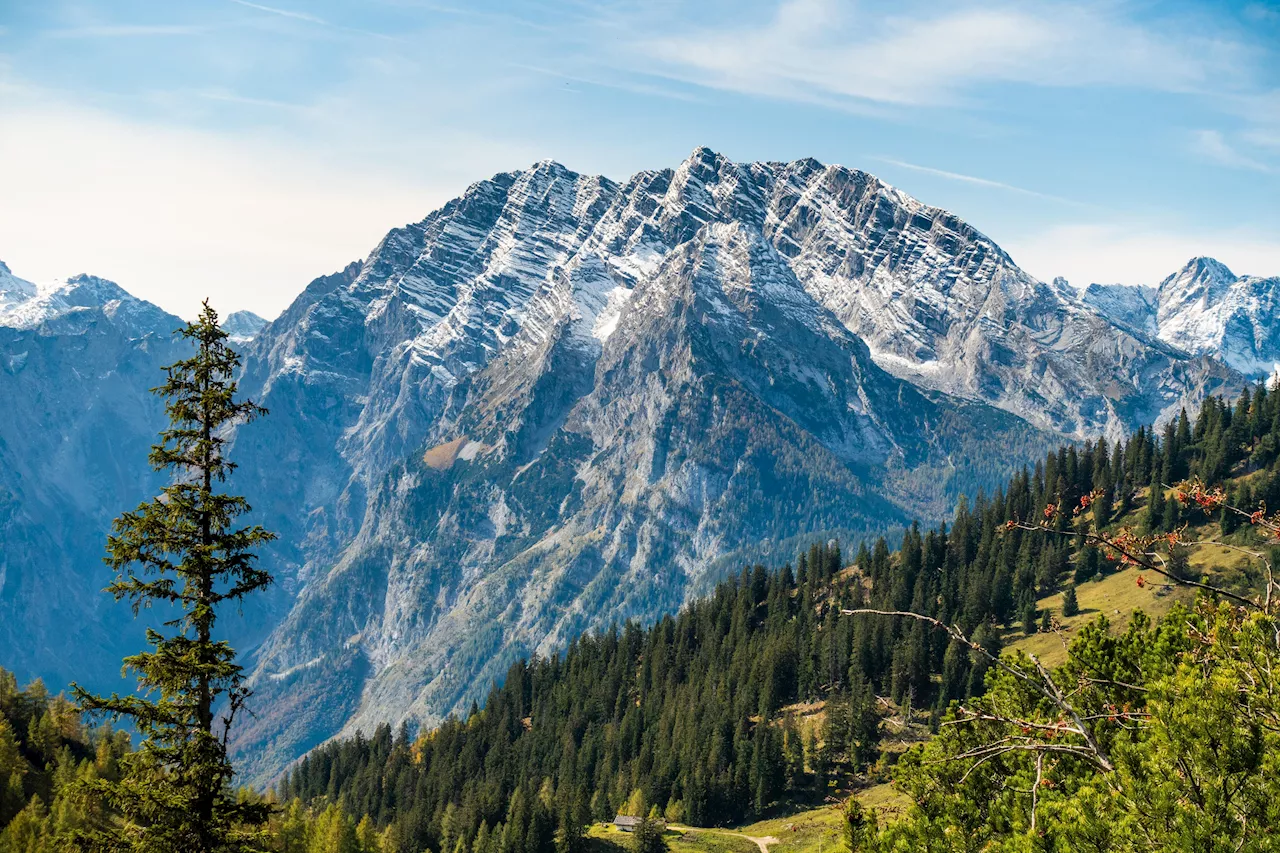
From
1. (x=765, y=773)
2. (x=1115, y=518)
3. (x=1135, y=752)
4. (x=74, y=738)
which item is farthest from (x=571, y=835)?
(x=1115, y=518)

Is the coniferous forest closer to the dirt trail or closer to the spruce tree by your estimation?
the spruce tree

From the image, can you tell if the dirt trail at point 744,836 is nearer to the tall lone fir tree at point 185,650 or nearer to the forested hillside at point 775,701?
the forested hillside at point 775,701

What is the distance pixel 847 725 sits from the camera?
5413 inches

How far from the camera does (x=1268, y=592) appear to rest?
1845 cm

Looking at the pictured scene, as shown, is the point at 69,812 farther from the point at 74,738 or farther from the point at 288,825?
the point at 74,738

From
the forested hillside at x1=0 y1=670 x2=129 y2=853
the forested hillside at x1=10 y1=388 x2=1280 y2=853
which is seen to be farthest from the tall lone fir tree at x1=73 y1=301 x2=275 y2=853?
the forested hillside at x1=10 y1=388 x2=1280 y2=853

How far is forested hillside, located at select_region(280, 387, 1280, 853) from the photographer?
136 m

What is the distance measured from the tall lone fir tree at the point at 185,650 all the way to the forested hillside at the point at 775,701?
3719 inches

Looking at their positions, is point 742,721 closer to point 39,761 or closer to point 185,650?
point 39,761

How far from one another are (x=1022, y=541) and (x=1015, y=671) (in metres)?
184

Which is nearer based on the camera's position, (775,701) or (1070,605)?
(1070,605)

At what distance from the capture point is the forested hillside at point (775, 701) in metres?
136

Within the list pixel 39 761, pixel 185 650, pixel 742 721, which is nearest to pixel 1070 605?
pixel 742 721

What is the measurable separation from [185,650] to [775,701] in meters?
147
